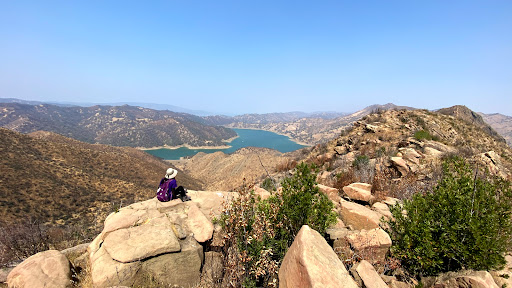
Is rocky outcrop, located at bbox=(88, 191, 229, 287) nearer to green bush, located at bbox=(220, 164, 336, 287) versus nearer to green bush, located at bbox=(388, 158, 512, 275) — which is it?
green bush, located at bbox=(220, 164, 336, 287)

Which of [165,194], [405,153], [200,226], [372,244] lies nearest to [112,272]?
[200,226]

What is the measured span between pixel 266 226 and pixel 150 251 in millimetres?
2611

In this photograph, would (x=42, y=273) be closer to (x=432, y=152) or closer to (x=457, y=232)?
(x=457, y=232)

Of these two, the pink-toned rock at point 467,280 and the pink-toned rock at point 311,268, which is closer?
the pink-toned rock at point 311,268

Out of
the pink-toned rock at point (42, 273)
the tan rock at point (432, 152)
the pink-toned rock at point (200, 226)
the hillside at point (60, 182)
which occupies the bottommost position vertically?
the hillside at point (60, 182)

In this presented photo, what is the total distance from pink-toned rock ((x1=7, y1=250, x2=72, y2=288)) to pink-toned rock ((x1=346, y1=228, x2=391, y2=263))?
6196 mm

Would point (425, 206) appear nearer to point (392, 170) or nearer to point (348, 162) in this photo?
point (392, 170)

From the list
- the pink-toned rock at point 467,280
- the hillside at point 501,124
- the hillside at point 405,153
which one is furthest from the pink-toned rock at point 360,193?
the hillside at point 501,124

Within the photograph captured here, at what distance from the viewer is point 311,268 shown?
292cm

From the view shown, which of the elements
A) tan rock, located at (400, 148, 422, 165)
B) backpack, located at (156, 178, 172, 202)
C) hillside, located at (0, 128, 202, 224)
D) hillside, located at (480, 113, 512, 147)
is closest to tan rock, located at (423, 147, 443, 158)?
tan rock, located at (400, 148, 422, 165)

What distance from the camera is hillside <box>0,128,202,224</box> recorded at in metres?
27.7

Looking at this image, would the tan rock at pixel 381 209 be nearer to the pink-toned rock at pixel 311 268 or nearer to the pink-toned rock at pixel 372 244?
the pink-toned rock at pixel 372 244

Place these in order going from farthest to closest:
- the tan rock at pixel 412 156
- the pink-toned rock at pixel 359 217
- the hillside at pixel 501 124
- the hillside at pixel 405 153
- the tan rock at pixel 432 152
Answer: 1. the hillside at pixel 501 124
2. the tan rock at pixel 432 152
3. the tan rock at pixel 412 156
4. the hillside at pixel 405 153
5. the pink-toned rock at pixel 359 217

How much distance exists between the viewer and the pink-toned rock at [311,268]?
9.33ft
